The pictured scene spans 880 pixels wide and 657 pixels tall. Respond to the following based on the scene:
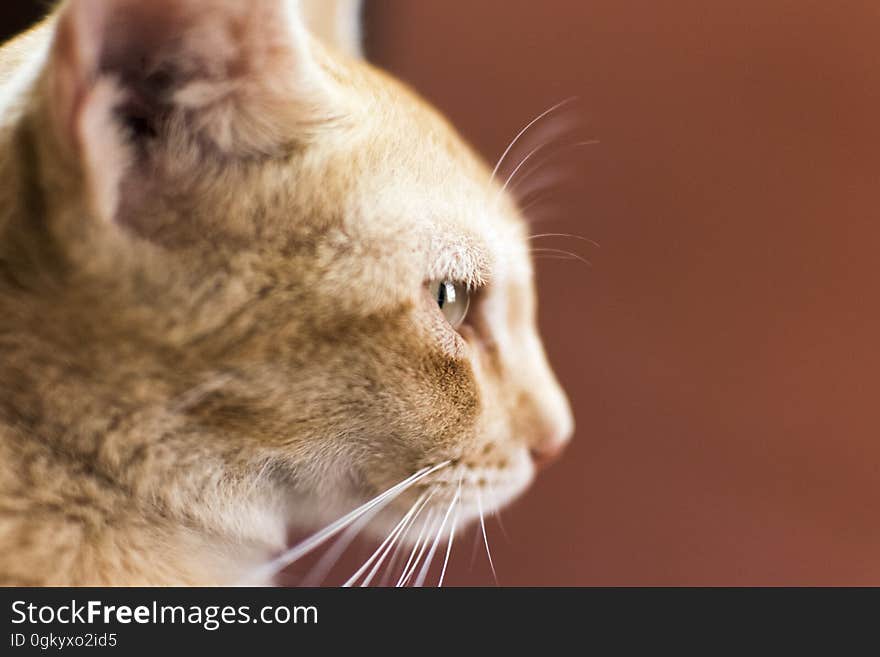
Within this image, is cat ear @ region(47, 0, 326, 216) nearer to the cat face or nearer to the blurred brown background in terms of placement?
the cat face

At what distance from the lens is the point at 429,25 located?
3.41 feet

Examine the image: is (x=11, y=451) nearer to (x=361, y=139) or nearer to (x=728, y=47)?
(x=361, y=139)

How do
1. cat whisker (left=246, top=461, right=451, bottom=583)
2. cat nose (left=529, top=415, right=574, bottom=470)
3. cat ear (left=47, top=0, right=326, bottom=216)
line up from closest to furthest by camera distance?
cat ear (left=47, top=0, right=326, bottom=216), cat whisker (left=246, top=461, right=451, bottom=583), cat nose (left=529, top=415, right=574, bottom=470)

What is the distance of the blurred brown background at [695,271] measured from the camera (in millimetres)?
959

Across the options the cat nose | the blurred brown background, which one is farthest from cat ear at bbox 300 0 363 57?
the cat nose

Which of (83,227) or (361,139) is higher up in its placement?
(361,139)

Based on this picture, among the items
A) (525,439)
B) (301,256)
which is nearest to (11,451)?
(301,256)

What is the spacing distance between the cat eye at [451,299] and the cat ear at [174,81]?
0.15m

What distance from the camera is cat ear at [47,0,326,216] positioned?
16.3 inches

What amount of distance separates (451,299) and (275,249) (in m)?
0.15

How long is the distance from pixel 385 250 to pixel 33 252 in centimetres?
22

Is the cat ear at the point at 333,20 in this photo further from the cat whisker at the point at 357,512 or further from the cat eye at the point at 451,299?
the cat whisker at the point at 357,512

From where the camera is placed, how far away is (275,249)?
1.69 feet

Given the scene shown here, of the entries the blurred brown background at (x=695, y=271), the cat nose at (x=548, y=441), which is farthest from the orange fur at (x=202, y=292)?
the blurred brown background at (x=695, y=271)
